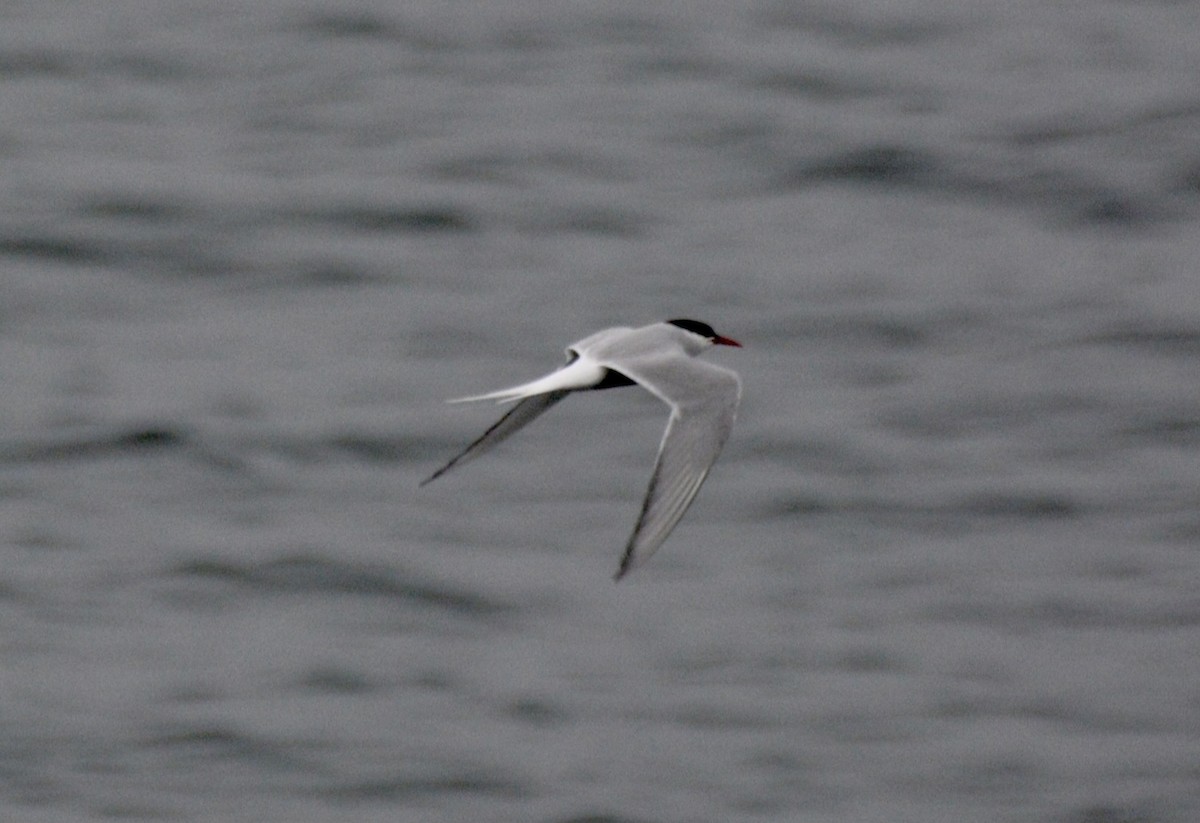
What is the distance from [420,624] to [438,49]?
6640 mm

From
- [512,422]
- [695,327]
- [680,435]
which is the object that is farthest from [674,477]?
[695,327]

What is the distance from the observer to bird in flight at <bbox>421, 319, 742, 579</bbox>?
596 cm

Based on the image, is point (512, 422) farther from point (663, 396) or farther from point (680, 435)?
point (680, 435)

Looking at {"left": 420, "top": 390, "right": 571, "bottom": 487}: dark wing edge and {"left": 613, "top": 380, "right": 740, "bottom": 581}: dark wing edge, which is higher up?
{"left": 613, "top": 380, "right": 740, "bottom": 581}: dark wing edge

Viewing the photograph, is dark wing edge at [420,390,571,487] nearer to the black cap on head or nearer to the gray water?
the black cap on head

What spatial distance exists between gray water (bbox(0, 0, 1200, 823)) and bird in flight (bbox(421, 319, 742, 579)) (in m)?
1.86

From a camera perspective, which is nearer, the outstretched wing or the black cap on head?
the outstretched wing

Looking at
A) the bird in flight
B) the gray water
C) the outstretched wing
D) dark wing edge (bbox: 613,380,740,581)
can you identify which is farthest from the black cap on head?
the gray water

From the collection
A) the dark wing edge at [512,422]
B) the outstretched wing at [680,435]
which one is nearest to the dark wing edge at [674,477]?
the outstretched wing at [680,435]

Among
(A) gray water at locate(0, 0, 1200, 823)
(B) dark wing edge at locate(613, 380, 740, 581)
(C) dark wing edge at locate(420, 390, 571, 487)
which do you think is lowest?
(A) gray water at locate(0, 0, 1200, 823)

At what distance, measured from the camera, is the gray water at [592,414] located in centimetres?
870

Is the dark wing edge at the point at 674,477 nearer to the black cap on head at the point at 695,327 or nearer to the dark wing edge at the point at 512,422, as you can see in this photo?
the dark wing edge at the point at 512,422

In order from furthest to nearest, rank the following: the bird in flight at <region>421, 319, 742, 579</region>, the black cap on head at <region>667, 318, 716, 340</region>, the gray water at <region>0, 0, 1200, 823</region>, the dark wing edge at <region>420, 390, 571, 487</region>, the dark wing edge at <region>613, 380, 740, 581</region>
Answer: the gray water at <region>0, 0, 1200, 823</region>, the black cap on head at <region>667, 318, 716, 340</region>, the dark wing edge at <region>420, 390, 571, 487</region>, the bird in flight at <region>421, 319, 742, 579</region>, the dark wing edge at <region>613, 380, 740, 581</region>

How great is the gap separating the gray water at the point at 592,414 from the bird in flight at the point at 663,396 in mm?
1860
